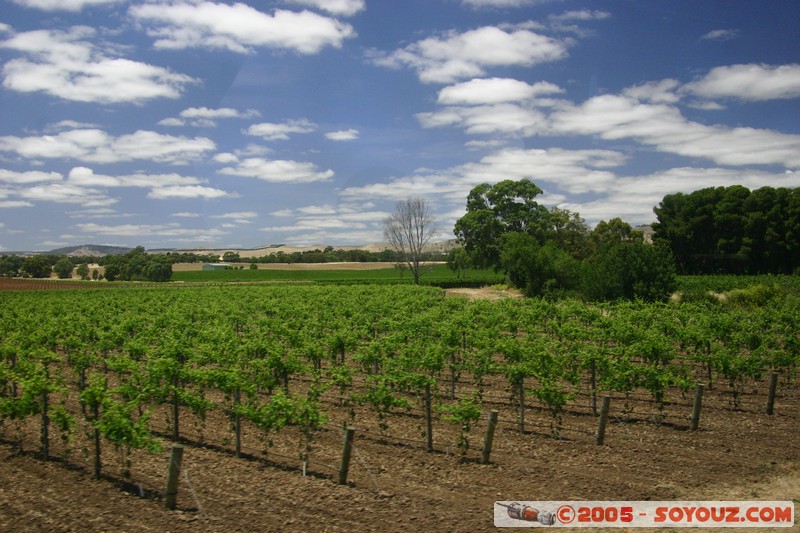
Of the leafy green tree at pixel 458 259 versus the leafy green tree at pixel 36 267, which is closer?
the leafy green tree at pixel 458 259

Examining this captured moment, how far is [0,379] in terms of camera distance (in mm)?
11781

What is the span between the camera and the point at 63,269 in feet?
268

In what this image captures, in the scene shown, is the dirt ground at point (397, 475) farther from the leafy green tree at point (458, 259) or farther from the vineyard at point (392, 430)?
the leafy green tree at point (458, 259)

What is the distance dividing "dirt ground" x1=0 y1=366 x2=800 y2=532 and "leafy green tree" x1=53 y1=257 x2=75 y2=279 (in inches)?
3113

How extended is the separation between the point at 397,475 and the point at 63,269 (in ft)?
285

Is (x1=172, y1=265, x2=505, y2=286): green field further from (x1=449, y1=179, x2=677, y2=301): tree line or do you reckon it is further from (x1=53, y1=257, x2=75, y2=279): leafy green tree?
(x1=53, y1=257, x2=75, y2=279): leafy green tree

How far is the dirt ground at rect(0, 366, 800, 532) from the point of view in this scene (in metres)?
7.79

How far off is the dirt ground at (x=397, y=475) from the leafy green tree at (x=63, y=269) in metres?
79.1

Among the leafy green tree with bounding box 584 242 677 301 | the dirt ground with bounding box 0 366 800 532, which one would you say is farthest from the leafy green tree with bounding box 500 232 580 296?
the dirt ground with bounding box 0 366 800 532

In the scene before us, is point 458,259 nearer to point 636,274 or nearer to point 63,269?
point 636,274

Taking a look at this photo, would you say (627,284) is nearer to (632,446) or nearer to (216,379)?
(632,446)

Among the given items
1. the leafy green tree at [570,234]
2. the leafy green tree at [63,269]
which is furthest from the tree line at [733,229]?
the leafy green tree at [63,269]

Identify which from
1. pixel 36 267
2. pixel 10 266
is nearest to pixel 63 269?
pixel 36 267

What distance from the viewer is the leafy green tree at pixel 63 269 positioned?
263 feet
